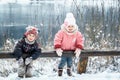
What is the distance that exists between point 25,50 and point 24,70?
0.32 metres

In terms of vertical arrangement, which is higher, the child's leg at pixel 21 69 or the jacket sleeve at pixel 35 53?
the jacket sleeve at pixel 35 53

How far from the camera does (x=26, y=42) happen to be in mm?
5391

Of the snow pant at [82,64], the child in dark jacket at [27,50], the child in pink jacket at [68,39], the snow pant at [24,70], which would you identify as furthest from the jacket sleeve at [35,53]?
the snow pant at [82,64]

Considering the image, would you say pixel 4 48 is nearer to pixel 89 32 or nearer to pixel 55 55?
pixel 89 32

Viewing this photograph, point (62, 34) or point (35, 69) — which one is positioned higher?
point (62, 34)

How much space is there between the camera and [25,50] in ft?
17.8

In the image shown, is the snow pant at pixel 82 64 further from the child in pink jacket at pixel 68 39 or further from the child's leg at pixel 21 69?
the child's leg at pixel 21 69

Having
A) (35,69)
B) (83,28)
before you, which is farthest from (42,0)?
(35,69)

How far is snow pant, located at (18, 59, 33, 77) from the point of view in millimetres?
5467

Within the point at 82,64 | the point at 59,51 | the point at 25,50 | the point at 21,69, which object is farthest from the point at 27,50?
the point at 82,64

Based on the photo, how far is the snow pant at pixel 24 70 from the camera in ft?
17.9

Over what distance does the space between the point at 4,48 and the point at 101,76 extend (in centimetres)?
350

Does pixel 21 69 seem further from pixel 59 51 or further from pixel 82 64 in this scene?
pixel 82 64

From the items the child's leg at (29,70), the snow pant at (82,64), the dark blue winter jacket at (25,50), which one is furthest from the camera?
the snow pant at (82,64)
